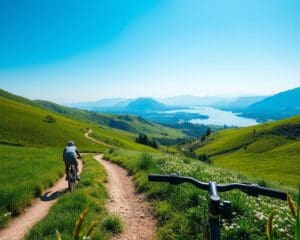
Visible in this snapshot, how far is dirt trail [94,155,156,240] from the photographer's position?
9.63m

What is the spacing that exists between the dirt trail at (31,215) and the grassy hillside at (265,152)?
228ft

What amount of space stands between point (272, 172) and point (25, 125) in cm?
7178

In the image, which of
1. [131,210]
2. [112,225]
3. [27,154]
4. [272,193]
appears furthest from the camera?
[27,154]

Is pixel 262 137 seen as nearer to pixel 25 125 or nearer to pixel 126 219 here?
pixel 25 125

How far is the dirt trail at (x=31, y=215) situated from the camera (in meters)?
10.3

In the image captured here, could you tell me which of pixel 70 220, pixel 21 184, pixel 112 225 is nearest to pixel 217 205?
pixel 70 220

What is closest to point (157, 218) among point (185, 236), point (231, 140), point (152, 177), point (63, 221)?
point (185, 236)

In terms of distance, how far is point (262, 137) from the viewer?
13925 cm

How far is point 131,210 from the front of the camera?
474 inches

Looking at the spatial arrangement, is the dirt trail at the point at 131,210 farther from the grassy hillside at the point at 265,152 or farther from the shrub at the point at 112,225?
the grassy hillside at the point at 265,152

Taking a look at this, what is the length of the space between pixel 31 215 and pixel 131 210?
4188 millimetres

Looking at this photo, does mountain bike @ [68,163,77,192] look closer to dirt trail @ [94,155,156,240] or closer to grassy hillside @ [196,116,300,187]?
dirt trail @ [94,155,156,240]

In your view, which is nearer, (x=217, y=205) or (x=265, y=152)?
(x=217, y=205)

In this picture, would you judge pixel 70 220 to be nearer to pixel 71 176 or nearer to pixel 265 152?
pixel 71 176
